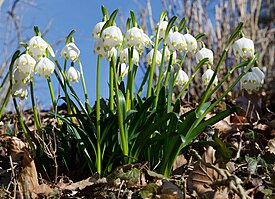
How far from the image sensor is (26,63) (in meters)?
1.85

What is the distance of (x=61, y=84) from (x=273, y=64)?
16.7 feet

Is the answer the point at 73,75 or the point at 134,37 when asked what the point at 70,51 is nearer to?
the point at 73,75

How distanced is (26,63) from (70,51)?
192 millimetres

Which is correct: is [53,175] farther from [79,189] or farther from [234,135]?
[234,135]

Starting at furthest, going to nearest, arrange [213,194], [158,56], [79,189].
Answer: [158,56]
[79,189]
[213,194]

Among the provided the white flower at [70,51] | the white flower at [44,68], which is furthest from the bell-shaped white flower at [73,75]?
the white flower at [44,68]

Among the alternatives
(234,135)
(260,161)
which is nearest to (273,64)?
(234,135)

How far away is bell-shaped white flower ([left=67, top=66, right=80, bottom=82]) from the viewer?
201cm

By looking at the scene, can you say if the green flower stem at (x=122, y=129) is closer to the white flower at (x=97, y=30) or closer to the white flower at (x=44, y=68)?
the white flower at (x=97, y=30)

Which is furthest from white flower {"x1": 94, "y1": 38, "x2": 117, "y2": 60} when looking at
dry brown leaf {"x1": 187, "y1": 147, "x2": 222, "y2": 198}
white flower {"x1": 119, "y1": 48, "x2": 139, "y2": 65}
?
dry brown leaf {"x1": 187, "y1": 147, "x2": 222, "y2": 198}

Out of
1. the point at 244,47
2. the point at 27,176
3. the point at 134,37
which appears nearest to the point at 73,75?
the point at 134,37

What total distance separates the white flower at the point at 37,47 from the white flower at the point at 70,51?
10 cm

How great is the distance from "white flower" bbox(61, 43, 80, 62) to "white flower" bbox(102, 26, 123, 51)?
0.88 feet

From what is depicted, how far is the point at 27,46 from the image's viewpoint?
6.29ft
